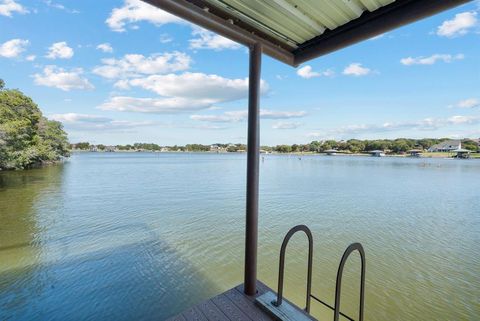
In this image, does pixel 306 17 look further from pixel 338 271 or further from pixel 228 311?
pixel 228 311

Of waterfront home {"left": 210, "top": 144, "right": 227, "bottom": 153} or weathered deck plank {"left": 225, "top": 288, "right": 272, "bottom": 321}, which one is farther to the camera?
waterfront home {"left": 210, "top": 144, "right": 227, "bottom": 153}

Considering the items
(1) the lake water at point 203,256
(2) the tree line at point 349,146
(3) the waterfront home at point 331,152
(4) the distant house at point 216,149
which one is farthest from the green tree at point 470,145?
(4) the distant house at point 216,149

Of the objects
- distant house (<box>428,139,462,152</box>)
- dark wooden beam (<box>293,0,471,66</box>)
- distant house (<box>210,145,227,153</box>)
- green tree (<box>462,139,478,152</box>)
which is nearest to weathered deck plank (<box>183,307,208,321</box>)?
dark wooden beam (<box>293,0,471,66</box>)

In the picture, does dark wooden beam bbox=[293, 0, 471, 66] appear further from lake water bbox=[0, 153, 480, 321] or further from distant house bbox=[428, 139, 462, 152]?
distant house bbox=[428, 139, 462, 152]

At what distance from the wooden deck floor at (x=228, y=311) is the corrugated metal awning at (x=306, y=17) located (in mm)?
1937

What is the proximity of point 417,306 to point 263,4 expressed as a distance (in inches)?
168

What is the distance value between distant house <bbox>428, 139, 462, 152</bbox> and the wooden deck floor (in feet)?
259

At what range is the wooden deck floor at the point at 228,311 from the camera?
5.62ft

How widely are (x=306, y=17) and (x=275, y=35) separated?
0.32 m

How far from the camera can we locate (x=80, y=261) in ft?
14.3

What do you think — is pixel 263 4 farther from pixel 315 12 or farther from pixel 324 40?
pixel 324 40

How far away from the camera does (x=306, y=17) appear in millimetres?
1518

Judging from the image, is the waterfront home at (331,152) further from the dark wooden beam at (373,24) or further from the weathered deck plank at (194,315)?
the weathered deck plank at (194,315)

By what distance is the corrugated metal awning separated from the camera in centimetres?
131
